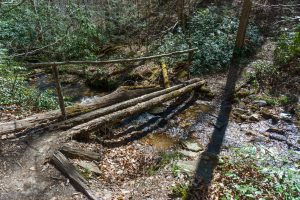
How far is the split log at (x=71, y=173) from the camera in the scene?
16.7ft

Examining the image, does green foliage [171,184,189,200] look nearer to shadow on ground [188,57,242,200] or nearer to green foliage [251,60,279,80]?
shadow on ground [188,57,242,200]

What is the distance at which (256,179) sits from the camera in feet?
18.3

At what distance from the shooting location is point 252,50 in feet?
43.3

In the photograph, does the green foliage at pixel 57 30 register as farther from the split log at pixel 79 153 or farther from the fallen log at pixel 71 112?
the split log at pixel 79 153

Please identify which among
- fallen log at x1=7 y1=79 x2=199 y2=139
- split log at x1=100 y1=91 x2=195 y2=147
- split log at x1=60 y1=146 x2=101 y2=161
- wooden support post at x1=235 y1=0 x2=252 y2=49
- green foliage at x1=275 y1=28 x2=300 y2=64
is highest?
wooden support post at x1=235 y1=0 x2=252 y2=49

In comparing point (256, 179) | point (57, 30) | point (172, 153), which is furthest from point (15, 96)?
point (256, 179)

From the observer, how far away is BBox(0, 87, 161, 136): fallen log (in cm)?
634

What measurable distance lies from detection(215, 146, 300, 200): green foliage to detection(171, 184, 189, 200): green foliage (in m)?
0.70

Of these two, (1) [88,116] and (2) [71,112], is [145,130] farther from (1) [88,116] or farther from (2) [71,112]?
(2) [71,112]

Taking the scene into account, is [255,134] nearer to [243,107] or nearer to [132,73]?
[243,107]

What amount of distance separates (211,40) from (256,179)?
9.04 m

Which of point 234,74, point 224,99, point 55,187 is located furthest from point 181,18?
point 55,187

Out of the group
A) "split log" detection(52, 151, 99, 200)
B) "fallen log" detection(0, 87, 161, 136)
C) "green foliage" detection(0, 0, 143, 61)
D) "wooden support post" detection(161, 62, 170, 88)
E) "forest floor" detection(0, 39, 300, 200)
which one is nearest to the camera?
"split log" detection(52, 151, 99, 200)

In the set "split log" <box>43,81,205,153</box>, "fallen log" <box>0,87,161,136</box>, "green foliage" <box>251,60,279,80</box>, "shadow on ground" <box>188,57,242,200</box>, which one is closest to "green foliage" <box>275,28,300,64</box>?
"green foliage" <box>251,60,279,80</box>
